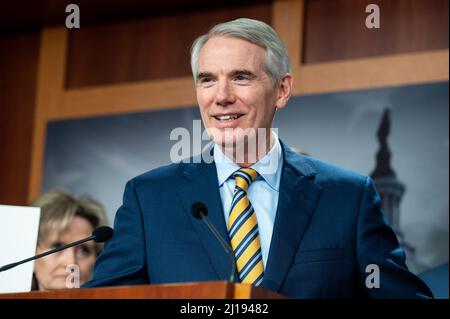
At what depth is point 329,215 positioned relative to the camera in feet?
8.90

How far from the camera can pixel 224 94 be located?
9.22 feet

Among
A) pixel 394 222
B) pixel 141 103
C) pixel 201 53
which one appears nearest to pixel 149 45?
pixel 141 103

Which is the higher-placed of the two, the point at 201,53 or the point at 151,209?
the point at 201,53

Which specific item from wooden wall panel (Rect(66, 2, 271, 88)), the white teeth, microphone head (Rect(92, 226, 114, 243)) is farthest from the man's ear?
wooden wall panel (Rect(66, 2, 271, 88))

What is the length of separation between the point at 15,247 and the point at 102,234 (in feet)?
1.61

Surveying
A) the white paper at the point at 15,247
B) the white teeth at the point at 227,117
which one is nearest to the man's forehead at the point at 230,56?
the white teeth at the point at 227,117

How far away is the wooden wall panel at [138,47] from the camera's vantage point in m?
5.75

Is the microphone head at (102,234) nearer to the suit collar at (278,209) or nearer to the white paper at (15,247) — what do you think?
the suit collar at (278,209)

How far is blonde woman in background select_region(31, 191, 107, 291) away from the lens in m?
4.56

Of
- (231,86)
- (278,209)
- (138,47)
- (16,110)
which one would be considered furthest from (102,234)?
(16,110)

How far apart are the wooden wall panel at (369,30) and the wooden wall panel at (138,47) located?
1.42 feet
